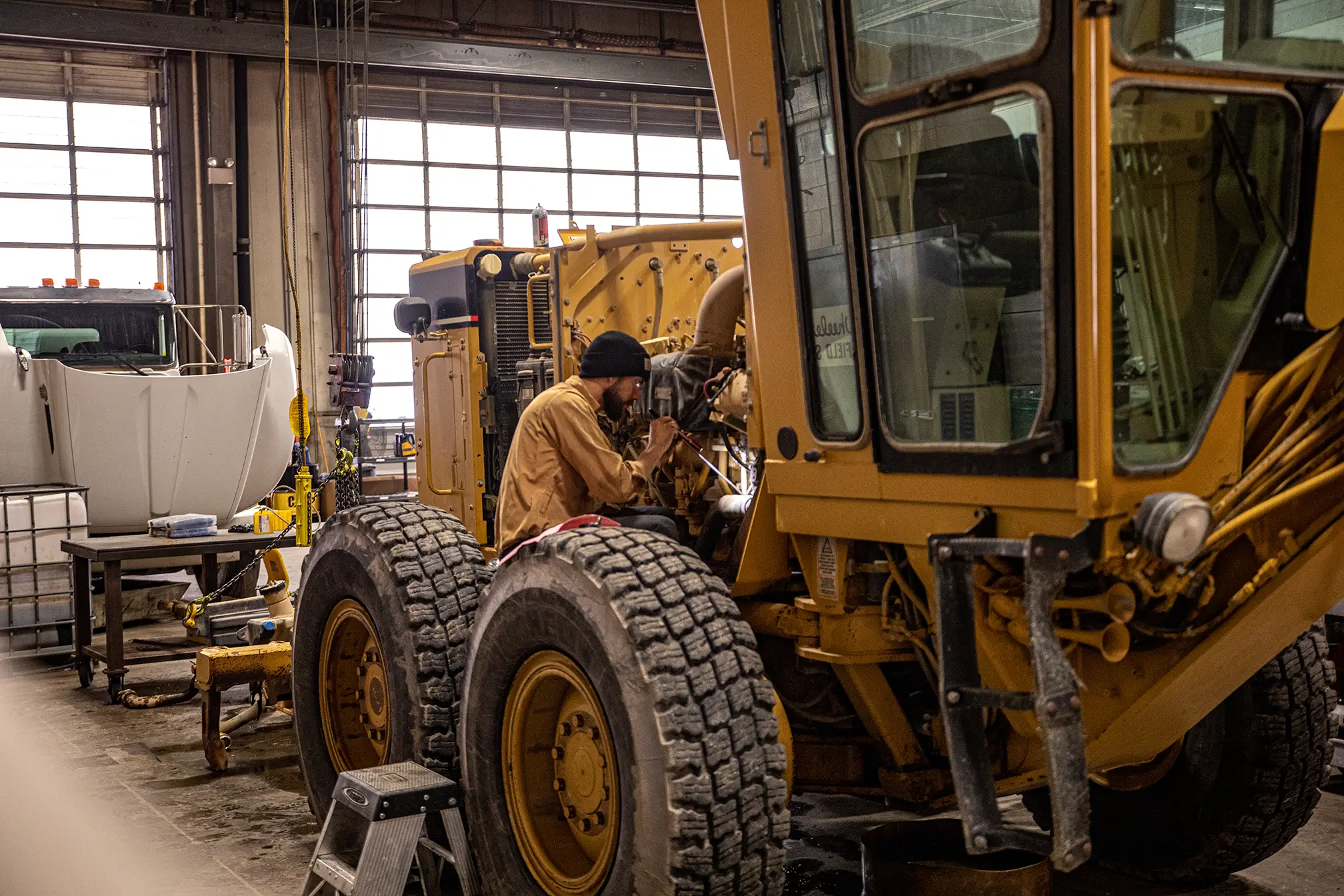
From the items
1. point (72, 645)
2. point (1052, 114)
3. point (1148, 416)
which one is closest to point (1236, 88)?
point (1052, 114)

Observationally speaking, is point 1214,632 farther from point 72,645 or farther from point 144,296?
point 144,296

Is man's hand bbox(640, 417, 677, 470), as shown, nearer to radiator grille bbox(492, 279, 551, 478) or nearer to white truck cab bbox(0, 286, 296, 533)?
radiator grille bbox(492, 279, 551, 478)

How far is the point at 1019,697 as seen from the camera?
2781 mm

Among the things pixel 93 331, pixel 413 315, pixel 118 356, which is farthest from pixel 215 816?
pixel 93 331

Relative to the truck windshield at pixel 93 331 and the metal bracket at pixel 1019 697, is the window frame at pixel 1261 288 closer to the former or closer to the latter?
the metal bracket at pixel 1019 697

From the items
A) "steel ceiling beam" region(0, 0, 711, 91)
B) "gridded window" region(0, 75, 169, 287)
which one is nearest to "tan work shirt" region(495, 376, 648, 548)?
"steel ceiling beam" region(0, 0, 711, 91)

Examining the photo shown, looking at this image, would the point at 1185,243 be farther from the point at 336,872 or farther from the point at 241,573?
the point at 241,573

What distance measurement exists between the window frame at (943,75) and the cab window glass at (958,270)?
61mm

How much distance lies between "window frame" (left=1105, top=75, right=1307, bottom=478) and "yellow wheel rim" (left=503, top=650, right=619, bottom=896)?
1.49m

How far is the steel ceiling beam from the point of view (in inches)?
605

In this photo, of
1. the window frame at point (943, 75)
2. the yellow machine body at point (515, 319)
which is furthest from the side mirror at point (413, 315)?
the window frame at point (943, 75)

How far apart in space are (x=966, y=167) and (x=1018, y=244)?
0.72 ft

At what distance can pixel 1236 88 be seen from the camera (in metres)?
2.75

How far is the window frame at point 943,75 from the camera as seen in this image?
265cm
